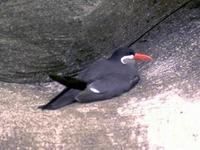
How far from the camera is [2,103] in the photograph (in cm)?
411

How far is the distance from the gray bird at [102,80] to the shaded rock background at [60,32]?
0.70 feet

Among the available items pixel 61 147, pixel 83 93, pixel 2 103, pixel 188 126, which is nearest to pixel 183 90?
pixel 188 126

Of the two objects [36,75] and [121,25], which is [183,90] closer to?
[121,25]

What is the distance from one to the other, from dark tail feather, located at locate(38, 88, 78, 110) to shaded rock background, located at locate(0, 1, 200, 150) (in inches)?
1.8

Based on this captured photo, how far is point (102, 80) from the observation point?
427cm

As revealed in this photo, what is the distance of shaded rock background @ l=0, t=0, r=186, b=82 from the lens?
4.33m

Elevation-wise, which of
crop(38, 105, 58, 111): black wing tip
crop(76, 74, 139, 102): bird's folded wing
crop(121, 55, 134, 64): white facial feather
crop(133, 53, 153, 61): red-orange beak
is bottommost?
crop(38, 105, 58, 111): black wing tip

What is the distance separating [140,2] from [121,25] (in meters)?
0.25

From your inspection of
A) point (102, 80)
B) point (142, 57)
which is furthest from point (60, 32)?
point (142, 57)

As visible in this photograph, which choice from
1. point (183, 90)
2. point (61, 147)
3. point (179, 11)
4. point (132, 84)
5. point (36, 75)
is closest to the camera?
point (61, 147)

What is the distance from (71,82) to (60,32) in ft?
1.71

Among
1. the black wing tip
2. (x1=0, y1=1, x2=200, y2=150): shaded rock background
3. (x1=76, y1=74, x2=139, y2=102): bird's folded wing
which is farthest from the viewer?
(x1=76, y1=74, x2=139, y2=102): bird's folded wing

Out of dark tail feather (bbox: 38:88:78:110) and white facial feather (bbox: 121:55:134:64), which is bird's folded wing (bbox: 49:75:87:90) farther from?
white facial feather (bbox: 121:55:134:64)

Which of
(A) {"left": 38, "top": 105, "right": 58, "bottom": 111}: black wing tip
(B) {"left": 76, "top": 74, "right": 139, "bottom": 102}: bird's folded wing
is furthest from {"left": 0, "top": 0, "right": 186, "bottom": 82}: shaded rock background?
(A) {"left": 38, "top": 105, "right": 58, "bottom": 111}: black wing tip
